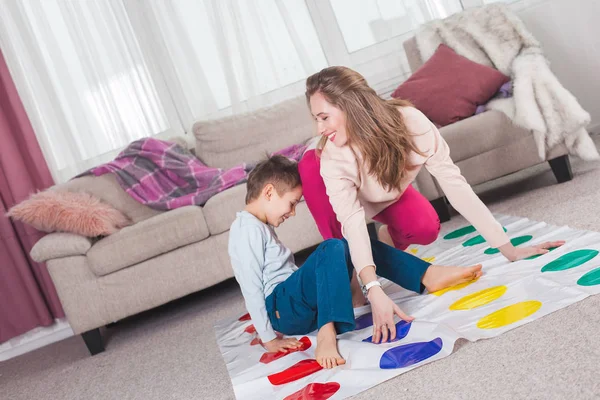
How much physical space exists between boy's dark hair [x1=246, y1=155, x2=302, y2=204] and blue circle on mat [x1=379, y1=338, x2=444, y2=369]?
635 mm

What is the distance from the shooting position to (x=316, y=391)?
1565 mm

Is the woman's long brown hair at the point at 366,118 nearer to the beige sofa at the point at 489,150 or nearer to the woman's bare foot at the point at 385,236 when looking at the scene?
the woman's bare foot at the point at 385,236

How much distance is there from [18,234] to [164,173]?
921 mm

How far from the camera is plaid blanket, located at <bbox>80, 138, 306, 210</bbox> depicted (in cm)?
352

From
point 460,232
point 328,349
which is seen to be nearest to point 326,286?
point 328,349

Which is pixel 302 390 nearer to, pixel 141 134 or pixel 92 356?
pixel 92 356

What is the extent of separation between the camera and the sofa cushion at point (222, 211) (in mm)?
3023

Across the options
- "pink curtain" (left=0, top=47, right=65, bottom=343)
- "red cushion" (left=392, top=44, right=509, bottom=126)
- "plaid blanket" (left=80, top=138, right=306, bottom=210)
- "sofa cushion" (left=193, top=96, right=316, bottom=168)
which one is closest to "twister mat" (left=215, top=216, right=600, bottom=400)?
"red cushion" (left=392, top=44, right=509, bottom=126)

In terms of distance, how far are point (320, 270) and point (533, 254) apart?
668mm

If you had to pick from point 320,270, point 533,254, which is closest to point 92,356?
point 320,270

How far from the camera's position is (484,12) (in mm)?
3596

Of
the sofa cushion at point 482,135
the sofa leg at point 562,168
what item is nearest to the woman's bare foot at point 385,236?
the sofa cushion at point 482,135

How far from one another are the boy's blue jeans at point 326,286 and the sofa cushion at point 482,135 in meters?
1.20

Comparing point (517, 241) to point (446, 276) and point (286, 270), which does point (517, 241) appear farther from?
point (286, 270)
